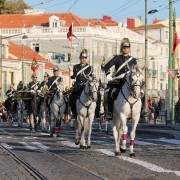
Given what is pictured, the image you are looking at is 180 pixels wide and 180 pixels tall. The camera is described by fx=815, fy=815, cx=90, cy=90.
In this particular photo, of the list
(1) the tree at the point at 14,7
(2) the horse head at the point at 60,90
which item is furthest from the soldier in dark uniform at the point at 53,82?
(1) the tree at the point at 14,7

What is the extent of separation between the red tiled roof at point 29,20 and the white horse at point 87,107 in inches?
3562

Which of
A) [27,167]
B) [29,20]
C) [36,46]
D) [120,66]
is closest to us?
[27,167]

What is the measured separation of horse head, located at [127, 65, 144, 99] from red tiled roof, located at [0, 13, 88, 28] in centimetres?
9478

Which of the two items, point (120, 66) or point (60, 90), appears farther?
point (60, 90)

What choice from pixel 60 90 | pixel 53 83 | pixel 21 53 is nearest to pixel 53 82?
pixel 53 83

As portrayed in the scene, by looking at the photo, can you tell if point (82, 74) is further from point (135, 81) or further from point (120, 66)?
point (135, 81)

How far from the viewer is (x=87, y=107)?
72.0 feet

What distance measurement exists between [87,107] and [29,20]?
93179 millimetres

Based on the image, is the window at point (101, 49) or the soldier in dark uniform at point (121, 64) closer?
the soldier in dark uniform at point (121, 64)

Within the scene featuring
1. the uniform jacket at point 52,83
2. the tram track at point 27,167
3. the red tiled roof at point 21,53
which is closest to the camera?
the tram track at point 27,167

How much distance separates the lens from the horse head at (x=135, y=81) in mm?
17750

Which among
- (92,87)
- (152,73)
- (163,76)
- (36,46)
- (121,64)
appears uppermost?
(36,46)

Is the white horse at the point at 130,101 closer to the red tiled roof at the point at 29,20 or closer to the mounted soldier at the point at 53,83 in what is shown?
the mounted soldier at the point at 53,83

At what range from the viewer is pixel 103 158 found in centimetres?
1792
